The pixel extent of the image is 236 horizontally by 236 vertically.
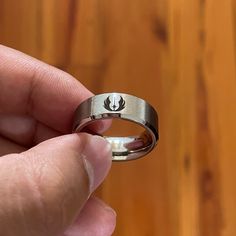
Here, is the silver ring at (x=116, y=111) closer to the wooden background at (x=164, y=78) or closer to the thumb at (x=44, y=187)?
the thumb at (x=44, y=187)

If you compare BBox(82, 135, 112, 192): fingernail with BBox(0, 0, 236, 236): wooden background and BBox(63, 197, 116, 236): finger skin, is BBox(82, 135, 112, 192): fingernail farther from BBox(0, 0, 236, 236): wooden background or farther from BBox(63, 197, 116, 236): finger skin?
BBox(0, 0, 236, 236): wooden background

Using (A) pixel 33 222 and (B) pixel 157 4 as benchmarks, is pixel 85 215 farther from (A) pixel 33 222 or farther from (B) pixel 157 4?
(B) pixel 157 4

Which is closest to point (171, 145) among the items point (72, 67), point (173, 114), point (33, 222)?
point (173, 114)

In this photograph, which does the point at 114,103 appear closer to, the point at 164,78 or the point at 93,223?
the point at 93,223

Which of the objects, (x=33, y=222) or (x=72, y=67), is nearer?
(x=33, y=222)

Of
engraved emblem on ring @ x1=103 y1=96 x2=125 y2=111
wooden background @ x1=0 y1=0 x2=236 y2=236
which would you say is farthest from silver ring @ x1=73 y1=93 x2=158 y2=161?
wooden background @ x1=0 y1=0 x2=236 y2=236

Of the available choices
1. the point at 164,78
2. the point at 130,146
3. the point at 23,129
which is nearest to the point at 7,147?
the point at 23,129
